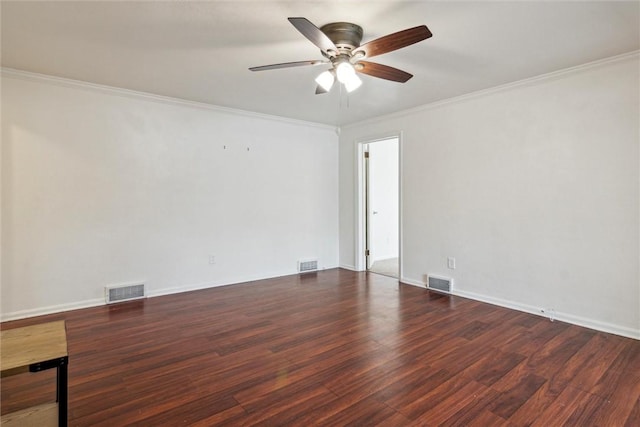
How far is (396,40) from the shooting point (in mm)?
2105

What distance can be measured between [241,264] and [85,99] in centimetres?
270

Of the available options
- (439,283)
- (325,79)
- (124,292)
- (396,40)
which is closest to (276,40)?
(325,79)

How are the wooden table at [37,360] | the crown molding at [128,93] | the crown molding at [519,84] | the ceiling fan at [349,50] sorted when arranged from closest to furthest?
the wooden table at [37,360] → the ceiling fan at [349,50] → the crown molding at [519,84] → the crown molding at [128,93]

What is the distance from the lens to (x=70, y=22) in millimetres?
2379

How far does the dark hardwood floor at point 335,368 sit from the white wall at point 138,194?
1.62 ft

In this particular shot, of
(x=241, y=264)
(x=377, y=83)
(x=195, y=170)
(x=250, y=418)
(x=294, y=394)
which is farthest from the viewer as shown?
(x=241, y=264)

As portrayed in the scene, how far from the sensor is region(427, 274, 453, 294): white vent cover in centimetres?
428

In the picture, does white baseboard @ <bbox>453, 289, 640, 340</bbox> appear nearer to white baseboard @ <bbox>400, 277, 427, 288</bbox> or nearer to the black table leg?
white baseboard @ <bbox>400, 277, 427, 288</bbox>

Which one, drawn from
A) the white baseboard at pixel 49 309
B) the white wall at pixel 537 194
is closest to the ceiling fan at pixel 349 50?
the white wall at pixel 537 194

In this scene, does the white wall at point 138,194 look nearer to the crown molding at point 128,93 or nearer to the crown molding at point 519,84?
the crown molding at point 128,93

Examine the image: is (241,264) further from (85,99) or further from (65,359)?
(65,359)

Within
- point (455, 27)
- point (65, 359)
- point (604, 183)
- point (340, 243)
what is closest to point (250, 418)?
point (65, 359)

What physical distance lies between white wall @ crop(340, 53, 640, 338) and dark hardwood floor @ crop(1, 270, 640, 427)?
0.40 metres

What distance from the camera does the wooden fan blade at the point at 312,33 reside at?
6.02 ft
